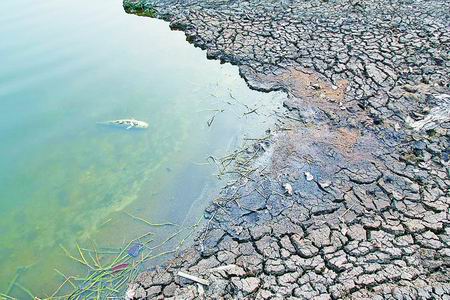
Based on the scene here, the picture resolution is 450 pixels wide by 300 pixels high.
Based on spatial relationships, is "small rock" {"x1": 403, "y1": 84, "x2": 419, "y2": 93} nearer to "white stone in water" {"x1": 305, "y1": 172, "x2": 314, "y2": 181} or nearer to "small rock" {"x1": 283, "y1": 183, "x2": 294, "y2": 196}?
"white stone in water" {"x1": 305, "y1": 172, "x2": 314, "y2": 181}

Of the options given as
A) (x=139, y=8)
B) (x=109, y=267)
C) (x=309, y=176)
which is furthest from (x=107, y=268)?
(x=139, y=8)

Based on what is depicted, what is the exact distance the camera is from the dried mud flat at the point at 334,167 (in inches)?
107

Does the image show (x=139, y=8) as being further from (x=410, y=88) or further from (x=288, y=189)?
(x=288, y=189)

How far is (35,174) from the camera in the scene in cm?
393

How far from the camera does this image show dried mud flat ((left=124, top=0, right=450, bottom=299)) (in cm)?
273

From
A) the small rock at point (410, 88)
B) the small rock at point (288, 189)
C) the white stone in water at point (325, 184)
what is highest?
the small rock at point (410, 88)

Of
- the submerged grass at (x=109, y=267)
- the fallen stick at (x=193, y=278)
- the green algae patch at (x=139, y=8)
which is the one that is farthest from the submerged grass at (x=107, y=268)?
the green algae patch at (x=139, y=8)

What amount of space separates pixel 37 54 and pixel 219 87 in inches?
109

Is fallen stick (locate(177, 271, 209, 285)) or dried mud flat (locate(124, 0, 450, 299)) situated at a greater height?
dried mud flat (locate(124, 0, 450, 299))

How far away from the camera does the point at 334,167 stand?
11.7 ft

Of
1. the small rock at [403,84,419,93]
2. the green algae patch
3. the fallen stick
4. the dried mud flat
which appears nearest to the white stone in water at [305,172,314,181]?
the dried mud flat

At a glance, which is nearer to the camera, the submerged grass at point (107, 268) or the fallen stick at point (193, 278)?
the fallen stick at point (193, 278)

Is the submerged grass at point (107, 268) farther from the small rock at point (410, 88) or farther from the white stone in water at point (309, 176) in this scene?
the small rock at point (410, 88)

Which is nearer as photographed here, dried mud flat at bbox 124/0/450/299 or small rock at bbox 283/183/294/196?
dried mud flat at bbox 124/0/450/299
